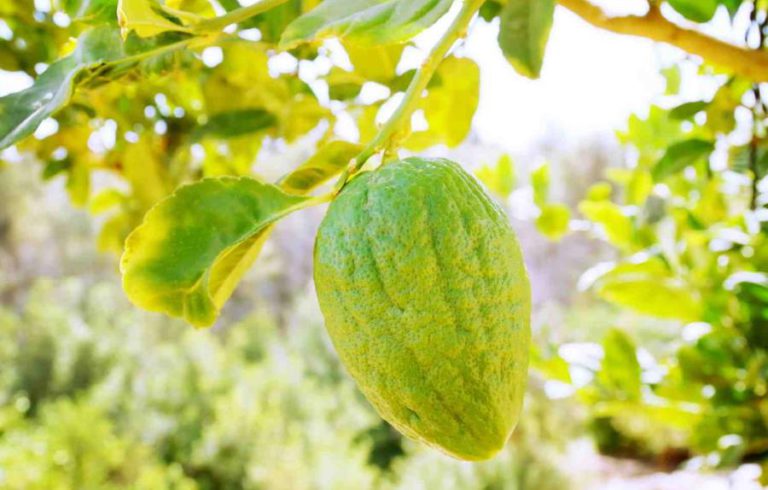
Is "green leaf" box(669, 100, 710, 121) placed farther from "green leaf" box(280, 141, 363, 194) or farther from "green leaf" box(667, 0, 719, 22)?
"green leaf" box(280, 141, 363, 194)

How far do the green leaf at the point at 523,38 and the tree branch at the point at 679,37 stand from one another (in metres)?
0.03

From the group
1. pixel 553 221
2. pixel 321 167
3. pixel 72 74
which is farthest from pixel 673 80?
pixel 72 74

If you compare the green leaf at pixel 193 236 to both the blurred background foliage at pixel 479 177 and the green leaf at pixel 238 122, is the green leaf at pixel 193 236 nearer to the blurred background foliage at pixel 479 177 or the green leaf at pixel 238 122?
the blurred background foliage at pixel 479 177

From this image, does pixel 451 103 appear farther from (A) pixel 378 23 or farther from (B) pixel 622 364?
(B) pixel 622 364

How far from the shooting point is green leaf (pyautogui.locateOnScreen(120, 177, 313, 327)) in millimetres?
311

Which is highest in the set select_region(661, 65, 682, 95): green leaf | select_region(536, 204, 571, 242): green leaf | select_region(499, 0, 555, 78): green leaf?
select_region(499, 0, 555, 78): green leaf

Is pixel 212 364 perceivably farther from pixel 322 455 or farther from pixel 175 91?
pixel 175 91

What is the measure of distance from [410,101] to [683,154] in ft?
1.22

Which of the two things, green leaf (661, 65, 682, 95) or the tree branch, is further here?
green leaf (661, 65, 682, 95)

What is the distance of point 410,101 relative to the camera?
1.07 ft

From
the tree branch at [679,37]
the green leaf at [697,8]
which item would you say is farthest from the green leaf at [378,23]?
the green leaf at [697,8]

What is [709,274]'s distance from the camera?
816 mm

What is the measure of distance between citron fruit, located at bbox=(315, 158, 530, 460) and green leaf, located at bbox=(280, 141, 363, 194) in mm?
54

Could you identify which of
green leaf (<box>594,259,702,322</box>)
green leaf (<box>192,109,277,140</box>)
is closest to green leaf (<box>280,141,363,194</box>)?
green leaf (<box>192,109,277,140</box>)
